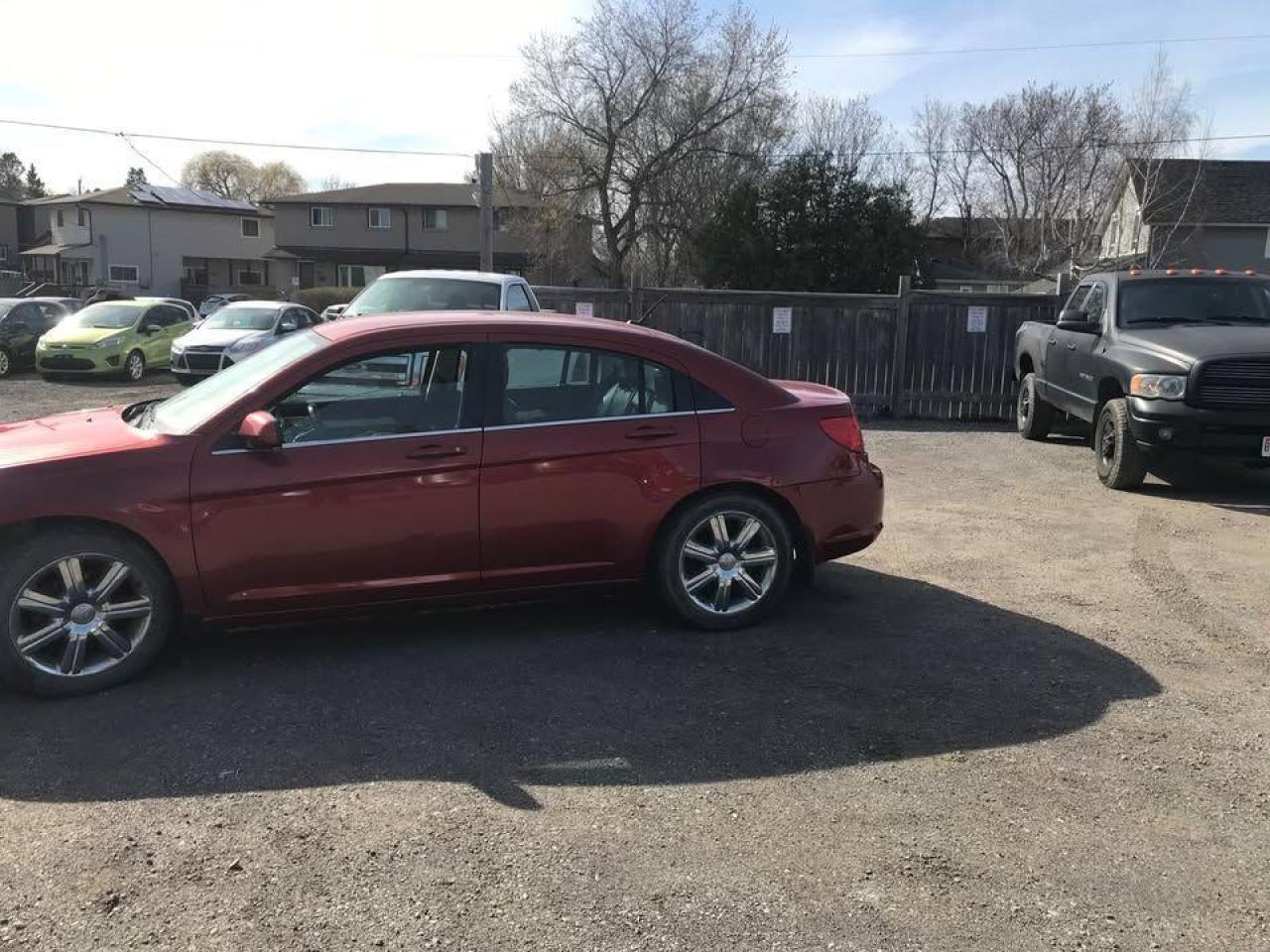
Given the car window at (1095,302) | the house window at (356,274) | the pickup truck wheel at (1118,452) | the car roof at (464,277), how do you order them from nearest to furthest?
the pickup truck wheel at (1118,452)
the car window at (1095,302)
the car roof at (464,277)
the house window at (356,274)

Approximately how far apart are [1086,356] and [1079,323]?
338 millimetres

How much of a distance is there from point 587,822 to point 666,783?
0.40 meters

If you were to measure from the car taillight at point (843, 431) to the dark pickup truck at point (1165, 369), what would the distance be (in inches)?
178

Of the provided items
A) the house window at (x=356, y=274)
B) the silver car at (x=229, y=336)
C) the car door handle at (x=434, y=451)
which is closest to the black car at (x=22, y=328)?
the silver car at (x=229, y=336)

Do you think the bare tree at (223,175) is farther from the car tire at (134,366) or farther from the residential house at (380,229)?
the car tire at (134,366)

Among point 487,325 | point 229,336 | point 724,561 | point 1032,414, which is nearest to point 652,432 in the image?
point 724,561

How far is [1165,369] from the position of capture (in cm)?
892

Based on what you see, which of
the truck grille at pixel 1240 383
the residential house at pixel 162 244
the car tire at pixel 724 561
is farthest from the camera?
the residential house at pixel 162 244

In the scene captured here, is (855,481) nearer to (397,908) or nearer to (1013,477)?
(397,908)

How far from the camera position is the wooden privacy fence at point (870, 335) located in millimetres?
14469

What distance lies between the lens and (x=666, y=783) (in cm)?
378

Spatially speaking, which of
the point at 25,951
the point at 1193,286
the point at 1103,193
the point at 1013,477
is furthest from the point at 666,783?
the point at 1103,193

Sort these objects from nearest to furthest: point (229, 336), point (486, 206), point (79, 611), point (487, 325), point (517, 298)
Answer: point (79, 611) → point (487, 325) → point (517, 298) → point (229, 336) → point (486, 206)

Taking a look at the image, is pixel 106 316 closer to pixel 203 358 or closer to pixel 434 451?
pixel 203 358
